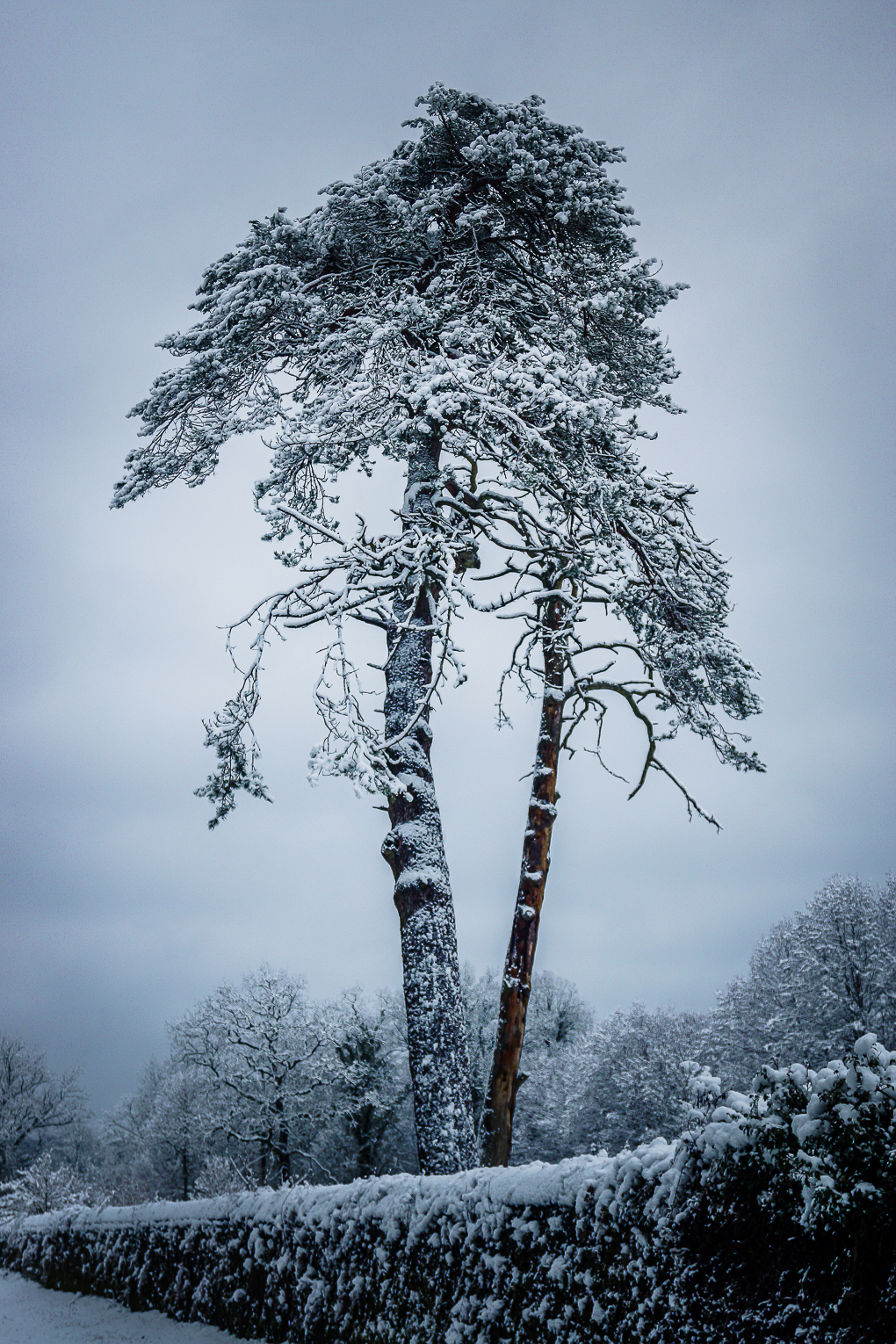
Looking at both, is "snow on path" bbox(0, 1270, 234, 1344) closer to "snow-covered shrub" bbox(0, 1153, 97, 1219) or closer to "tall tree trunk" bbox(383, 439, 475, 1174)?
"tall tree trunk" bbox(383, 439, 475, 1174)

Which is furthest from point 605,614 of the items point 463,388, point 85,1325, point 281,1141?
point 281,1141

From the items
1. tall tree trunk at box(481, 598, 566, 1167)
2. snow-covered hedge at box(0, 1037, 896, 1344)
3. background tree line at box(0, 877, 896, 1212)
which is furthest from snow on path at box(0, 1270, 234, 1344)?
background tree line at box(0, 877, 896, 1212)

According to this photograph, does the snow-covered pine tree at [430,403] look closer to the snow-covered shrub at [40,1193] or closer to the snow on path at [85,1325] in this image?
the snow on path at [85,1325]

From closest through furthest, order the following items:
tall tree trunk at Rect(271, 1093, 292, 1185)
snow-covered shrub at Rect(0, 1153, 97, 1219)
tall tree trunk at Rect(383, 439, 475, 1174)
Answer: tall tree trunk at Rect(383, 439, 475, 1174) → snow-covered shrub at Rect(0, 1153, 97, 1219) → tall tree trunk at Rect(271, 1093, 292, 1185)

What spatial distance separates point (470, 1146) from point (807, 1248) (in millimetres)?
4839

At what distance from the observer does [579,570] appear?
824 cm

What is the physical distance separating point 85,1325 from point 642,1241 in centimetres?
909

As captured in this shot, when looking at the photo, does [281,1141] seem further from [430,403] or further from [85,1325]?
[430,403]

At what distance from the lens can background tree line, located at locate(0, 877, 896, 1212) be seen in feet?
84.0

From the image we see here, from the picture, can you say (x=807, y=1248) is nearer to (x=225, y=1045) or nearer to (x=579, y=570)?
(x=579, y=570)

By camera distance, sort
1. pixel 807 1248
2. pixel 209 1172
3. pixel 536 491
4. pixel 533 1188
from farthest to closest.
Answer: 1. pixel 209 1172
2. pixel 536 491
3. pixel 533 1188
4. pixel 807 1248

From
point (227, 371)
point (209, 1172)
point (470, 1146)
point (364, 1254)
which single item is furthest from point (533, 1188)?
point (209, 1172)

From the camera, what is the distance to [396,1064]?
116 feet

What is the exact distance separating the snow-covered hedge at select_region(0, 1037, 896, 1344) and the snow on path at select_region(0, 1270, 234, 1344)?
4.71ft
